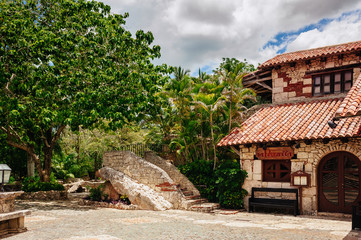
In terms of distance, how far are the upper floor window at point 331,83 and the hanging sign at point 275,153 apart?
4.17 m

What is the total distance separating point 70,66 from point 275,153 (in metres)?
9.19

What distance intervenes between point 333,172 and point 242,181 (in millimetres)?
3480

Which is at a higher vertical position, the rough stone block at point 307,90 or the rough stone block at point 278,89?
the rough stone block at point 278,89

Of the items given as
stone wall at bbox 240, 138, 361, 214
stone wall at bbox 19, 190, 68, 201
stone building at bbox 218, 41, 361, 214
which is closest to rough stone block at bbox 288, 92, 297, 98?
stone building at bbox 218, 41, 361, 214

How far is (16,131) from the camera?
16609mm

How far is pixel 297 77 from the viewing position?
14.8m

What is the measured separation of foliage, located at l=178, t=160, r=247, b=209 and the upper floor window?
5.31 meters

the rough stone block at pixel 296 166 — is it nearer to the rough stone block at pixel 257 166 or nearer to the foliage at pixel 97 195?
the rough stone block at pixel 257 166

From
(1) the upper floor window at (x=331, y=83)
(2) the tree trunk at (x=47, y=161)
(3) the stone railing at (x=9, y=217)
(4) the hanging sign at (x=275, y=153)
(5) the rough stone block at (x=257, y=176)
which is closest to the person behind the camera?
(3) the stone railing at (x=9, y=217)

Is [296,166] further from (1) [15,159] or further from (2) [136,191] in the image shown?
(1) [15,159]

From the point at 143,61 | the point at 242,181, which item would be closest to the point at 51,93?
the point at 143,61

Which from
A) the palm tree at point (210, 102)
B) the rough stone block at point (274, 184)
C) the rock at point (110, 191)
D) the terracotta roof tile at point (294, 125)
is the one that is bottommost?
the rock at point (110, 191)

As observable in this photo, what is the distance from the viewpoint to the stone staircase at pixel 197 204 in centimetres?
1211

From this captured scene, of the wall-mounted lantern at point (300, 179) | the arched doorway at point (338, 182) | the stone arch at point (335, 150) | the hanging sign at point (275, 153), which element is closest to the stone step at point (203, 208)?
the hanging sign at point (275, 153)
